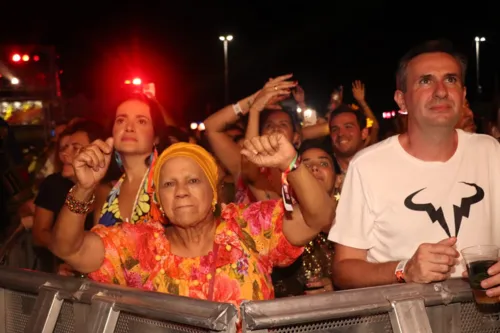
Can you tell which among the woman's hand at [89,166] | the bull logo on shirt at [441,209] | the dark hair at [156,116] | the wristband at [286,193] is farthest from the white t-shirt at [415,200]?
the dark hair at [156,116]

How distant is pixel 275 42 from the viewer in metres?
62.3

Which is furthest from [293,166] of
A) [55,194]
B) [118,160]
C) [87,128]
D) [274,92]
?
[87,128]

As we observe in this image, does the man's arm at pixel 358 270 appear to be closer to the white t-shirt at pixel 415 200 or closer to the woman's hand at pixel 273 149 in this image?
the white t-shirt at pixel 415 200

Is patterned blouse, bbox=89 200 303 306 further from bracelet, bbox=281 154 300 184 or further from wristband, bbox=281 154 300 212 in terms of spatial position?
bracelet, bbox=281 154 300 184

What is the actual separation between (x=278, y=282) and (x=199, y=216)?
1.61 m

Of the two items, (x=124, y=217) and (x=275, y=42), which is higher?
(x=275, y=42)

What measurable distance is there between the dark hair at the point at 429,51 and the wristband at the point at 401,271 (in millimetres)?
1061

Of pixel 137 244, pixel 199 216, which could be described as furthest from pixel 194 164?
pixel 137 244

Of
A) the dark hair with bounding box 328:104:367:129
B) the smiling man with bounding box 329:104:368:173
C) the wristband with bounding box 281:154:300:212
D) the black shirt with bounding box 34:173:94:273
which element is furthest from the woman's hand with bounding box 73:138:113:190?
the dark hair with bounding box 328:104:367:129

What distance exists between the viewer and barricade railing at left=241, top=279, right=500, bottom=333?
2.39m

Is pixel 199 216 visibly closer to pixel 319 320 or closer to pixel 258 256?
pixel 258 256

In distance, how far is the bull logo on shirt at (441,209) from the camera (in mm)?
3355

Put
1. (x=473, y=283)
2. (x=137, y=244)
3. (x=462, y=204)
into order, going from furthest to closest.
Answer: (x=137, y=244) < (x=462, y=204) < (x=473, y=283)

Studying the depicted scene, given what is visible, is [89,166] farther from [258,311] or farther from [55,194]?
[55,194]
